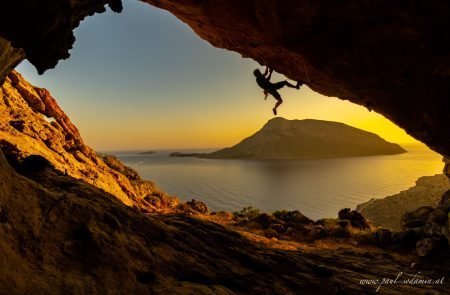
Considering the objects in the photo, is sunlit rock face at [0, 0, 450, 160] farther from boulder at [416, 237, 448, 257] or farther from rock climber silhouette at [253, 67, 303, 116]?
boulder at [416, 237, 448, 257]

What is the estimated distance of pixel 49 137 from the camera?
90.7ft

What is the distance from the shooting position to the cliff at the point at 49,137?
22844 mm

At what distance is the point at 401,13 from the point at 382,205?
60.4 metres

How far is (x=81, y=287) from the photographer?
6352 millimetres

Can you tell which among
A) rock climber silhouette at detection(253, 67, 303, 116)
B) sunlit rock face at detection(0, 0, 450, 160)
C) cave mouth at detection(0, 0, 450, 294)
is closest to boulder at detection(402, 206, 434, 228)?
cave mouth at detection(0, 0, 450, 294)

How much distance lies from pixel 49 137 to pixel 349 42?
27.1 metres

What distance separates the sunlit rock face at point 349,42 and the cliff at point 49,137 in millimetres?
13976

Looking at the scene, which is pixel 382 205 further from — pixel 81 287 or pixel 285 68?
pixel 81 287

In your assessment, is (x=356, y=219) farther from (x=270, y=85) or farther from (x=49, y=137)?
(x=49, y=137)

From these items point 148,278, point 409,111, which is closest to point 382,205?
point 409,111

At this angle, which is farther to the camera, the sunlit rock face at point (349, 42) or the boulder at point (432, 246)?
the boulder at point (432, 246)

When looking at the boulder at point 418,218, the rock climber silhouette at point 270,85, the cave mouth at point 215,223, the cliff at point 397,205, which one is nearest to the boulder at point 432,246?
the cave mouth at point 215,223

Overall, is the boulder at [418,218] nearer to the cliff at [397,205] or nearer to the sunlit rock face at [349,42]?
the sunlit rock face at [349,42]

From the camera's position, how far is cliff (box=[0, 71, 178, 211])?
899 inches
